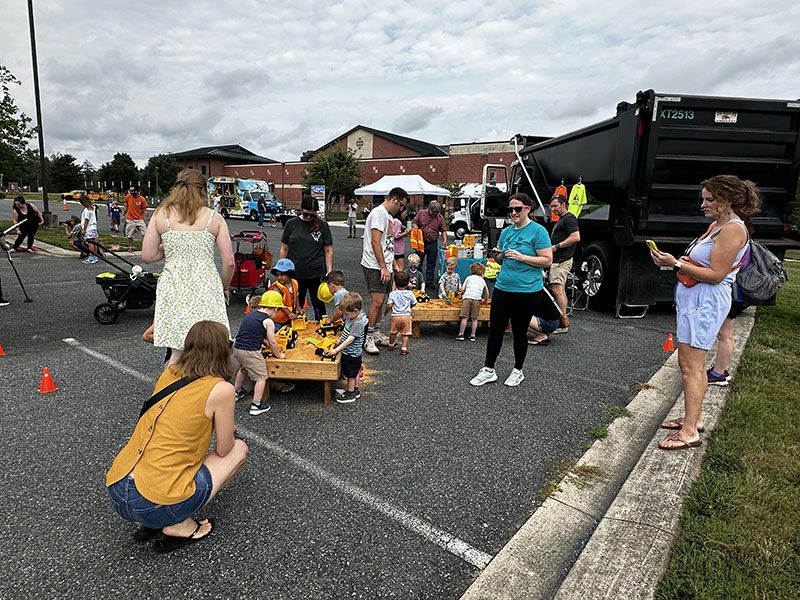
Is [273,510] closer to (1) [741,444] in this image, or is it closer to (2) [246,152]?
(1) [741,444]

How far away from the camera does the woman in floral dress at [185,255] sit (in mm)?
3160

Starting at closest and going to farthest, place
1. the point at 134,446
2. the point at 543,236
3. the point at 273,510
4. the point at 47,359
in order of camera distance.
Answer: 1. the point at 134,446
2. the point at 273,510
3. the point at 543,236
4. the point at 47,359

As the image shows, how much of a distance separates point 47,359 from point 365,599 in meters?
4.73

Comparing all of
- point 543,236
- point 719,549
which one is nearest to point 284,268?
point 543,236

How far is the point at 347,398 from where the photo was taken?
4242 mm

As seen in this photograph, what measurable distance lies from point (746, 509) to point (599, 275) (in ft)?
18.8

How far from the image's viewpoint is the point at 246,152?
83062 millimetres

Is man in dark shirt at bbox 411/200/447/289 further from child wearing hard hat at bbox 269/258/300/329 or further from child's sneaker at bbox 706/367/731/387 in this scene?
child's sneaker at bbox 706/367/731/387

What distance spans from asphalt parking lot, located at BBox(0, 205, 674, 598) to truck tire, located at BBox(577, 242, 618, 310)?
7.48ft

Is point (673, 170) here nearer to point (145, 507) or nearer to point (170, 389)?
point (170, 389)

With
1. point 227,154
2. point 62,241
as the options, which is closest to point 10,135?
point 62,241

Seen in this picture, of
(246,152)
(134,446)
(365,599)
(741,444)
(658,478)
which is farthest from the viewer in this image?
(246,152)

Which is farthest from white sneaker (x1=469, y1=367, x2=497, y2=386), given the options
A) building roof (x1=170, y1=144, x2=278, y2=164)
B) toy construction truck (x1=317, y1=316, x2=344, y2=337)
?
building roof (x1=170, y1=144, x2=278, y2=164)

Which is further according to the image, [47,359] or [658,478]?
[47,359]
